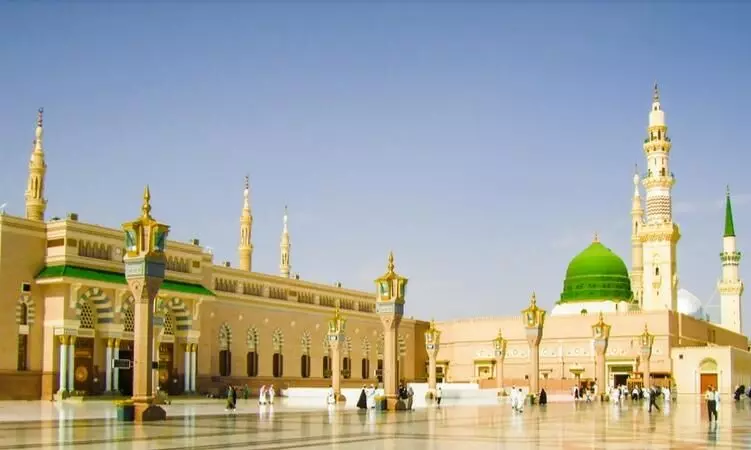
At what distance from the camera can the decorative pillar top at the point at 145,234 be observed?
23016 millimetres

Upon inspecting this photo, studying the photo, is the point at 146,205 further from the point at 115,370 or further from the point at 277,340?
the point at 277,340

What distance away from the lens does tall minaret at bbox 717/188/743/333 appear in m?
89.2

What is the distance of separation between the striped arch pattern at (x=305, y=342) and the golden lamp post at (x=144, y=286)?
34.6m

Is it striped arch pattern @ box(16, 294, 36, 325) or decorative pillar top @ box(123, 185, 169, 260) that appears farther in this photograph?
striped arch pattern @ box(16, 294, 36, 325)

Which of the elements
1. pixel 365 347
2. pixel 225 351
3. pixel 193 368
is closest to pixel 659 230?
pixel 365 347

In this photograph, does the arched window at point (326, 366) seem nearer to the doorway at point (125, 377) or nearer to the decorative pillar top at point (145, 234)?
the doorway at point (125, 377)

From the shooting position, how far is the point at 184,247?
152 feet

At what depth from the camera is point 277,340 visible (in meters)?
55.5

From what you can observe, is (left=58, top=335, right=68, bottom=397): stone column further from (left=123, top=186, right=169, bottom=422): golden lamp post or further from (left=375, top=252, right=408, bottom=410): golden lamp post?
(left=123, top=186, right=169, bottom=422): golden lamp post

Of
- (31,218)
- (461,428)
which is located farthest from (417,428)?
(31,218)

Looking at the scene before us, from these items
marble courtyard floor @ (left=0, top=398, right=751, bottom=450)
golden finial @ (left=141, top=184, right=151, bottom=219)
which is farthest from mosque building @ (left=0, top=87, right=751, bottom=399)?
marble courtyard floor @ (left=0, top=398, right=751, bottom=450)

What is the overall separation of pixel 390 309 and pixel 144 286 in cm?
998

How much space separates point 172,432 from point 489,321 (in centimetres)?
5685

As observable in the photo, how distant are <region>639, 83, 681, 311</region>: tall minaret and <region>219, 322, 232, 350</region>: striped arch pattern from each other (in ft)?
113
